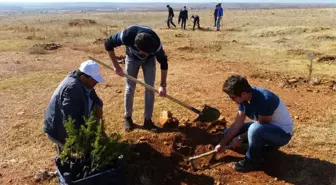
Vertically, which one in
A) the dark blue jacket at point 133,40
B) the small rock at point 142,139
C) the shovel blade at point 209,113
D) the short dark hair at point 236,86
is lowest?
the small rock at point 142,139

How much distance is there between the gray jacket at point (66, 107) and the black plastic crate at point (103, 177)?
0.43 meters

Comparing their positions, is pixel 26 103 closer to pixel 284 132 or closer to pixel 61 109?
pixel 61 109

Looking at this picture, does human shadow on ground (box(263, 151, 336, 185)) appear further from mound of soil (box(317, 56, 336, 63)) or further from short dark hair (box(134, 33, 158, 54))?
mound of soil (box(317, 56, 336, 63))

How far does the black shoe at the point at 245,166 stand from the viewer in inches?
160

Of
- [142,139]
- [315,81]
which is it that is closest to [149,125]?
[142,139]

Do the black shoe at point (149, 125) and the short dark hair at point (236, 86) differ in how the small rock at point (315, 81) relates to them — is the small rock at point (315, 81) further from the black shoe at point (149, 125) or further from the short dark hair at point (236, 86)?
the short dark hair at point (236, 86)

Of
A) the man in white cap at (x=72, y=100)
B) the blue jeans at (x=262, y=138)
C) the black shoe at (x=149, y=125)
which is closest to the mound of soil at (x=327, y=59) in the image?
the black shoe at (x=149, y=125)

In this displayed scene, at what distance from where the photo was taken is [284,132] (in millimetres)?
3854

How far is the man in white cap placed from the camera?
3.50 m

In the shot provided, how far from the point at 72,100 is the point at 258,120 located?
78.5 inches

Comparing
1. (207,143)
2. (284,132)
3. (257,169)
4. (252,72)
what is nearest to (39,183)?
(207,143)

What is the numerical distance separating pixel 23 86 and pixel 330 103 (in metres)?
6.47

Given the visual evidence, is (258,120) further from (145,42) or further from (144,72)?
(144,72)

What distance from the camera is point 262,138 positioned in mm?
3859
